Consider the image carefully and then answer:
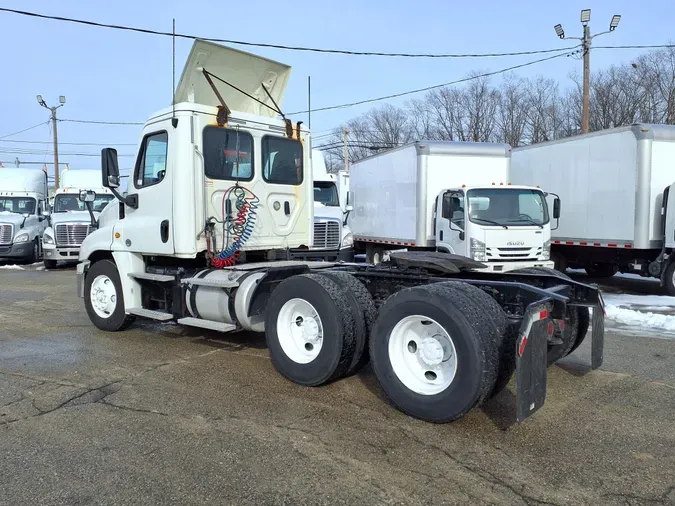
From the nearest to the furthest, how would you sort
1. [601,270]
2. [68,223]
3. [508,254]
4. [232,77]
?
1. [232,77]
2. [508,254]
3. [601,270]
4. [68,223]

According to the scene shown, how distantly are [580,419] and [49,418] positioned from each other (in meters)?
4.19

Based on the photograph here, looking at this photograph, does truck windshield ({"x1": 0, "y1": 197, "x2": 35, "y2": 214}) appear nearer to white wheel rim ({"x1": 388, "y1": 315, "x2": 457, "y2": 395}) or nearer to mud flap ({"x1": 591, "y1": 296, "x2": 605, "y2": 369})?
white wheel rim ({"x1": 388, "y1": 315, "x2": 457, "y2": 395})

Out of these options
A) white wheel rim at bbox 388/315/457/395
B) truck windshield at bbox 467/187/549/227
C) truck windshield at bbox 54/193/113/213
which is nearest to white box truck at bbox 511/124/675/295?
truck windshield at bbox 467/187/549/227

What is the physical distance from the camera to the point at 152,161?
23.4ft

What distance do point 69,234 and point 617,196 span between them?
585 inches

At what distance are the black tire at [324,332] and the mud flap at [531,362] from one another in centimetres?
164

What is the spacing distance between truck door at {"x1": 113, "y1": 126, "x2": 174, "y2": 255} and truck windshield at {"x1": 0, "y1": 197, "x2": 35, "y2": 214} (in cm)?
1578

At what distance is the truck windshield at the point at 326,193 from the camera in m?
14.1


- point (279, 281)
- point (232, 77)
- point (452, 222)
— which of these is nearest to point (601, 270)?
point (452, 222)

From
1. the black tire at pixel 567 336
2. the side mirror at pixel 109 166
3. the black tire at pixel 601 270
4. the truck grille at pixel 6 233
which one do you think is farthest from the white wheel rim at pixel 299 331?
the truck grille at pixel 6 233

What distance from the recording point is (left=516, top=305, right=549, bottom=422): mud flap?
3.96m

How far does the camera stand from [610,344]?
7297 millimetres

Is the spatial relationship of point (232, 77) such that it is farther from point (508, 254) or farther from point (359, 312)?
point (508, 254)

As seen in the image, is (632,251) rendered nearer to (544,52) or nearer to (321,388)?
(321,388)
